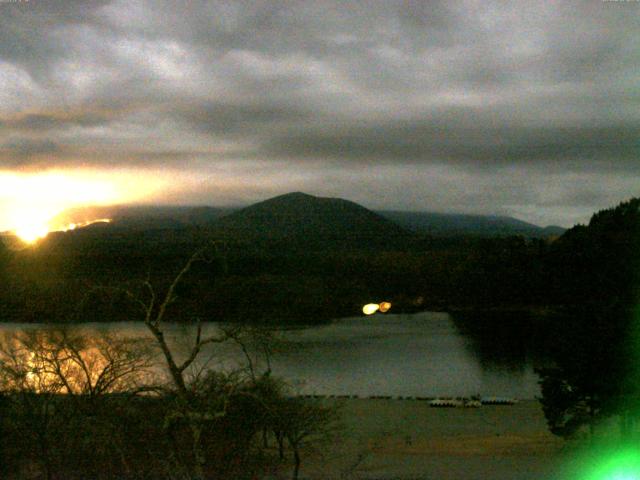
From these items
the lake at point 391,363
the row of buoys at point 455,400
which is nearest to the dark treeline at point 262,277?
the lake at point 391,363

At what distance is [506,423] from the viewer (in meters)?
21.1

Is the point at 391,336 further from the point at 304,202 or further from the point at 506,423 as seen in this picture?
the point at 304,202

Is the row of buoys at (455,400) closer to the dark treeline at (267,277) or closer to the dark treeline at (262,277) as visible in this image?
the dark treeline at (267,277)

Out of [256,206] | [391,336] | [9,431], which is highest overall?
[256,206]

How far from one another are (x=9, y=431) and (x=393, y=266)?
60666mm

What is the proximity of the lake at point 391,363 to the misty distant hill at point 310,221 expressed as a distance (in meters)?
56.2

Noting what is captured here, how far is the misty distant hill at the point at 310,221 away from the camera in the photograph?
4323 inches

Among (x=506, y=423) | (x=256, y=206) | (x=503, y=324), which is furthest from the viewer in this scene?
(x=256, y=206)

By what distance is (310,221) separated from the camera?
128375 mm

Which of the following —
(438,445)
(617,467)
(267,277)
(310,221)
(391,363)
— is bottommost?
(391,363)

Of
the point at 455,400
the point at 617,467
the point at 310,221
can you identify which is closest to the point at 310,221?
the point at 310,221

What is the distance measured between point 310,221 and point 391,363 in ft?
309

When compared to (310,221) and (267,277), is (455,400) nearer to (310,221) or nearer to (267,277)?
(267,277)

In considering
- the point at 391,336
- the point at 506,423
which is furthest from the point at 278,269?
the point at 506,423
